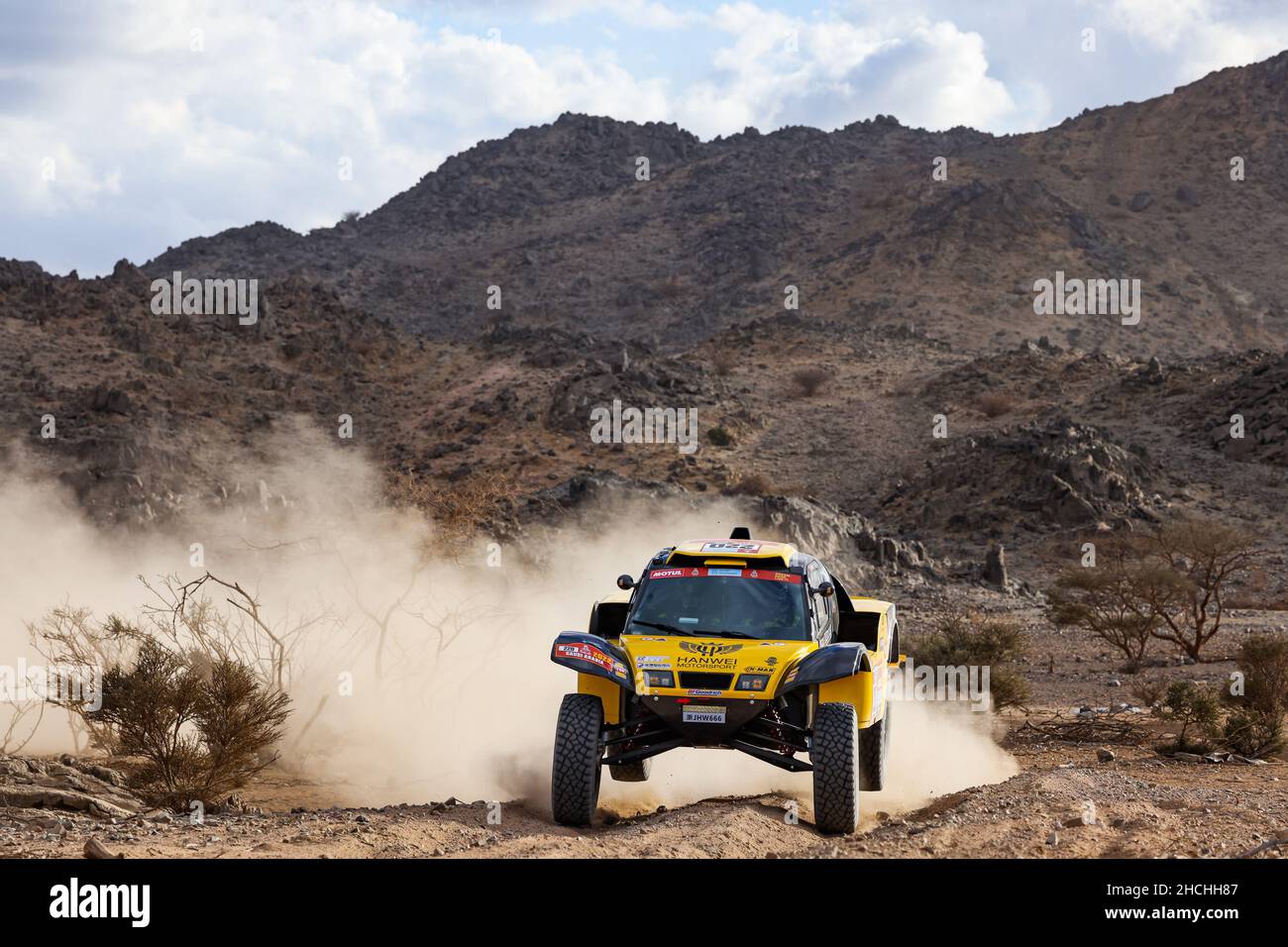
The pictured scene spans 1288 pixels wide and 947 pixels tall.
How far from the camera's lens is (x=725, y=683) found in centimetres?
946

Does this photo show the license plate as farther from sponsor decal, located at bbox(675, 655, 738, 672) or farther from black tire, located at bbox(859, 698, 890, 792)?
black tire, located at bbox(859, 698, 890, 792)

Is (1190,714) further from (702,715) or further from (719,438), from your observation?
(719,438)

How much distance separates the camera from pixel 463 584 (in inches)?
813

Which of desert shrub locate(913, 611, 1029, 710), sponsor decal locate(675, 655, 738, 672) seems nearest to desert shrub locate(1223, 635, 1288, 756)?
desert shrub locate(913, 611, 1029, 710)

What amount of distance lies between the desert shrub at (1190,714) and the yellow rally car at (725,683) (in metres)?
4.40

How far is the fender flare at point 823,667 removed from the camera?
9.38 meters

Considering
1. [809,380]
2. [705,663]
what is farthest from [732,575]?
[809,380]

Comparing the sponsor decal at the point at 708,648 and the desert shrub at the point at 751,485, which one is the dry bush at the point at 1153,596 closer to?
the desert shrub at the point at 751,485

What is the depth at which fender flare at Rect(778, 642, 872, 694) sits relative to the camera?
938 centimetres

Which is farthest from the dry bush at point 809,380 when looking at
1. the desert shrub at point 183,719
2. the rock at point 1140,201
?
the desert shrub at point 183,719

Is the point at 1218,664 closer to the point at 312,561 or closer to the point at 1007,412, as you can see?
the point at 312,561

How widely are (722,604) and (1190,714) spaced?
22.4 ft
